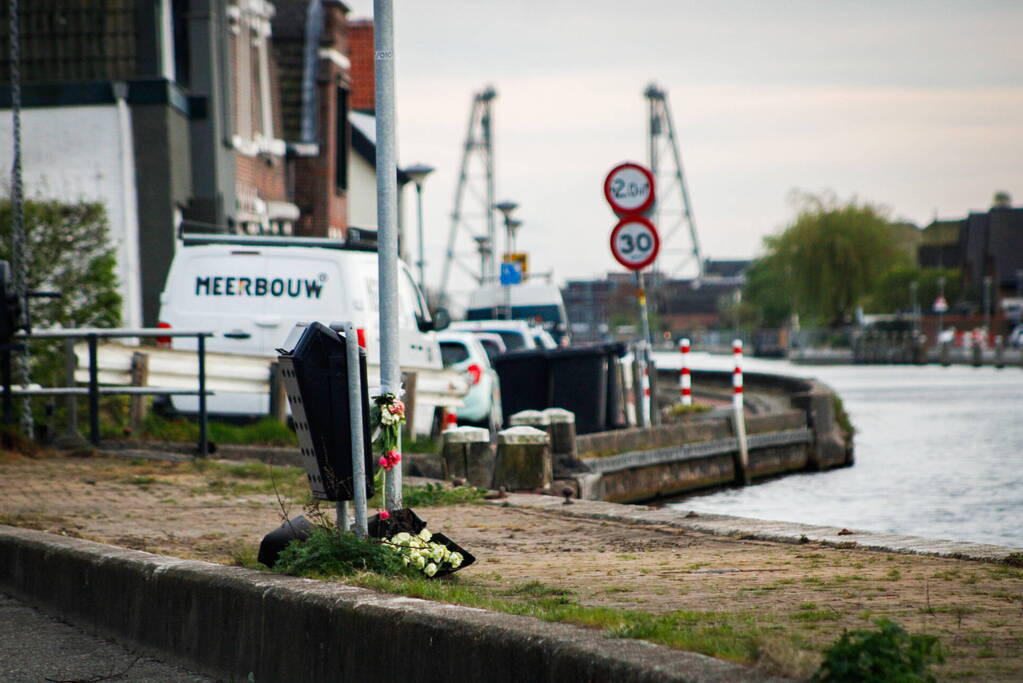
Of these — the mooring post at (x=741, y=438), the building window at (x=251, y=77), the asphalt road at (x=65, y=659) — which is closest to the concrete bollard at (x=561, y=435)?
the mooring post at (x=741, y=438)

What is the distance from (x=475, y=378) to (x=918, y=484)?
17.8 feet

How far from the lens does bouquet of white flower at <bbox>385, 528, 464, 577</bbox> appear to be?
6770 millimetres

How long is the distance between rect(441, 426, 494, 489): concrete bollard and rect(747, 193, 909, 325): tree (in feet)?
291

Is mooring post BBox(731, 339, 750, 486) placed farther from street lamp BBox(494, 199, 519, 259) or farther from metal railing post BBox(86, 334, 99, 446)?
street lamp BBox(494, 199, 519, 259)

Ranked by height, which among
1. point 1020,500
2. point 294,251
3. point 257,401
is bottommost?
point 1020,500

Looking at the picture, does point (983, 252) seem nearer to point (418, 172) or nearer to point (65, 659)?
point (418, 172)

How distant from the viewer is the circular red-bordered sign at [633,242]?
18.2 m

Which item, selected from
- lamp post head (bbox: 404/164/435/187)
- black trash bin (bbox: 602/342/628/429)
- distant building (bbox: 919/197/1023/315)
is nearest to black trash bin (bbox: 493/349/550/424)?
black trash bin (bbox: 602/342/628/429)

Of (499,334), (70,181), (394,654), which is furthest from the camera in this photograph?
(499,334)

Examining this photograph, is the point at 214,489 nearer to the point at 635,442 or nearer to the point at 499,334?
the point at 635,442

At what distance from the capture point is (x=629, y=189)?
60.1 ft

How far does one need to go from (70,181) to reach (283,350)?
1858 centimetres

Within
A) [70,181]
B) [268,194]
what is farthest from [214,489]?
[268,194]

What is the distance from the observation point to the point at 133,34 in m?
25.2
